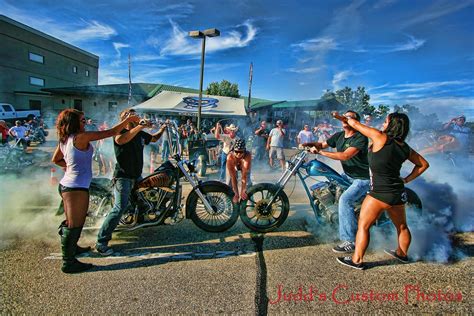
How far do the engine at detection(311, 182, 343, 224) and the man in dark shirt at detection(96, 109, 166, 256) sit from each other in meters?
2.33

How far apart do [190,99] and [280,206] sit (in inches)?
542

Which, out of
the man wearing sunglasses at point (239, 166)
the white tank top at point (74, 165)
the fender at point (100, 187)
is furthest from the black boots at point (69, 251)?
the man wearing sunglasses at point (239, 166)

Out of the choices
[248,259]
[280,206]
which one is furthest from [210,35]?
[248,259]

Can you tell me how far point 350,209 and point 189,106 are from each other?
535 inches

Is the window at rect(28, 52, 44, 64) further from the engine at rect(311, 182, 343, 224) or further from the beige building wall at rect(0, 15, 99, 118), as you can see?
the engine at rect(311, 182, 343, 224)

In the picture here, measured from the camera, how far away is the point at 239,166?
380 centimetres

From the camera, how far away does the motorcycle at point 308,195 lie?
347 centimetres

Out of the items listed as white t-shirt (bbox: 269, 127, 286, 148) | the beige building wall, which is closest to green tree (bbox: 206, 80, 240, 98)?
the beige building wall

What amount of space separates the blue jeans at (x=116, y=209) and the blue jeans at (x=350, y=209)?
2562mm

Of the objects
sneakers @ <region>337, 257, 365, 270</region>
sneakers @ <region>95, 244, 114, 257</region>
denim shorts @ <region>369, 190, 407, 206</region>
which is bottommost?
sneakers @ <region>95, 244, 114, 257</region>

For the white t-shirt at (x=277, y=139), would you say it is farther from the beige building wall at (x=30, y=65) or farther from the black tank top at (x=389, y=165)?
Result: the beige building wall at (x=30, y=65)

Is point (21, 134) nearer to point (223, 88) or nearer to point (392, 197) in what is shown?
point (392, 197)

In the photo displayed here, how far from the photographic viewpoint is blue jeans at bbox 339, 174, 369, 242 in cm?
317

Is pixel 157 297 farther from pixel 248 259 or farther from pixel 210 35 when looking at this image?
pixel 210 35
